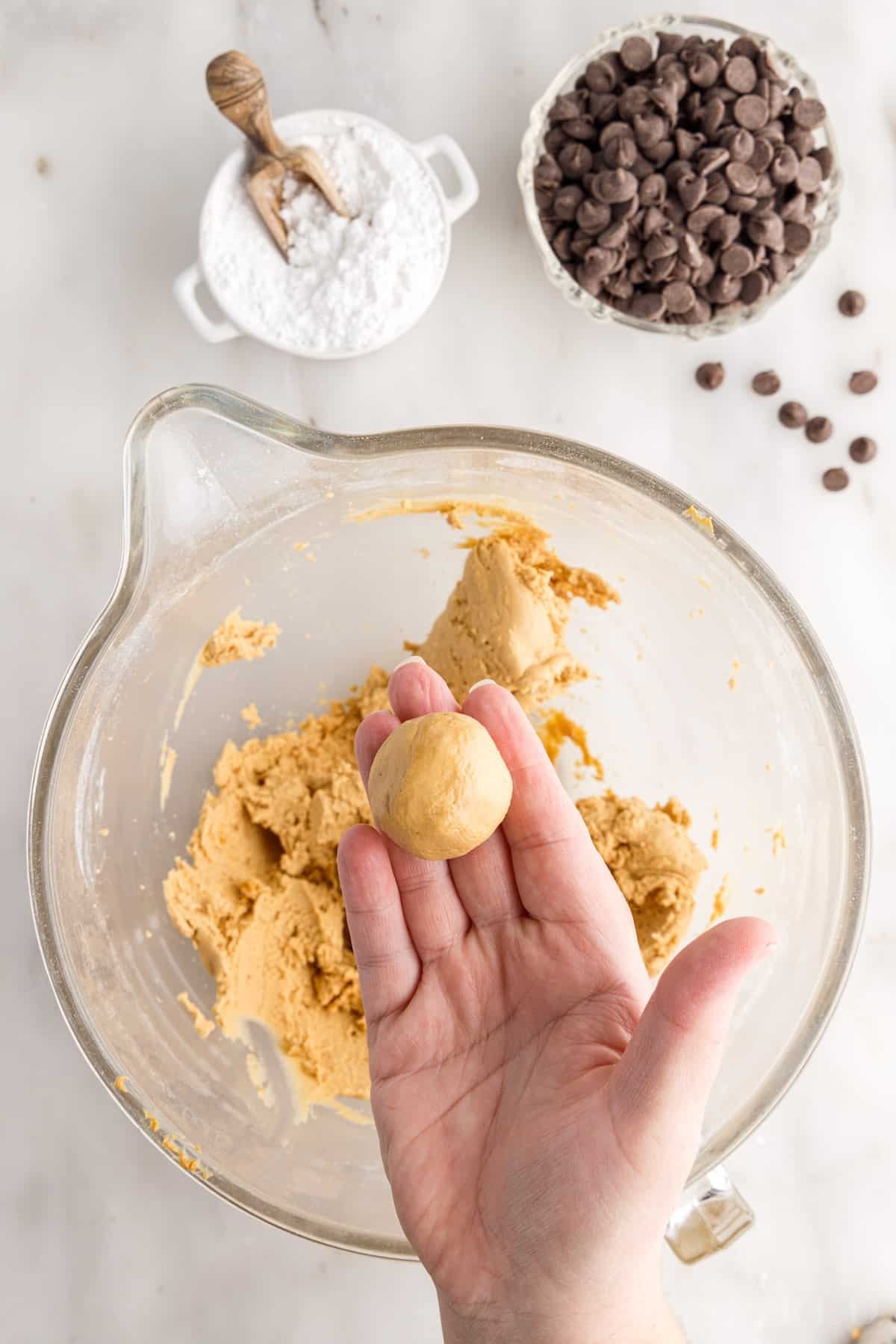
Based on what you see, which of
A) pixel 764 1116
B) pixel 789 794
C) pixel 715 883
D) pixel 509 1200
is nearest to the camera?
pixel 509 1200

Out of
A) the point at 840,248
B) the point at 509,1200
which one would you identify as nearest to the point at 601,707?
the point at 509,1200

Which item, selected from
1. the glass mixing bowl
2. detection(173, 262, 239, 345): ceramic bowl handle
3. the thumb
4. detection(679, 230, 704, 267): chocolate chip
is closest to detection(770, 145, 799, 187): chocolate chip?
detection(679, 230, 704, 267): chocolate chip

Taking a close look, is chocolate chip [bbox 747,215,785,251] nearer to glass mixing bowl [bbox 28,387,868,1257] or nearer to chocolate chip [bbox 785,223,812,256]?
chocolate chip [bbox 785,223,812,256]

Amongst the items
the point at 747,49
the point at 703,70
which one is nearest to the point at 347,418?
the point at 703,70

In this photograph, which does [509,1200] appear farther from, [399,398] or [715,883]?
[399,398]

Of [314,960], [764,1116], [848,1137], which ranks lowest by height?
[848,1137]

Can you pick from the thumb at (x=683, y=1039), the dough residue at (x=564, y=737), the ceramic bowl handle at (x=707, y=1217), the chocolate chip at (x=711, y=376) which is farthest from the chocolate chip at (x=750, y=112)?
the ceramic bowl handle at (x=707, y=1217)

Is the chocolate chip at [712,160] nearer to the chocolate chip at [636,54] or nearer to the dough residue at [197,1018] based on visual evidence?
the chocolate chip at [636,54]
